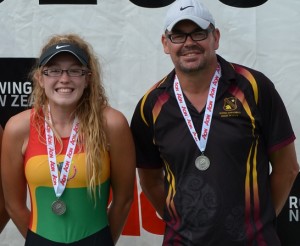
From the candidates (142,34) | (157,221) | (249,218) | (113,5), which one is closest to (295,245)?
(157,221)

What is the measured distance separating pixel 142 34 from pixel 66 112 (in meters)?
0.79

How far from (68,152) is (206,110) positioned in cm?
50

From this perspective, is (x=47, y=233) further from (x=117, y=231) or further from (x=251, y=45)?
(x=251, y=45)

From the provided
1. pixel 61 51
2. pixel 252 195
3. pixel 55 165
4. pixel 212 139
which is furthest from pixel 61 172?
pixel 252 195

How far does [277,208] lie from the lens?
2.26 meters

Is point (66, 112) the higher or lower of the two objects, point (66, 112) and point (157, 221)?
the higher

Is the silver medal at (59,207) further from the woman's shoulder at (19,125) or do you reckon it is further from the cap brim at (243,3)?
the cap brim at (243,3)

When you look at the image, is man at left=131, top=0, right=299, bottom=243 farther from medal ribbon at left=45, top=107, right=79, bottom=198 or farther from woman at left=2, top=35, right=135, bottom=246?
medal ribbon at left=45, top=107, right=79, bottom=198

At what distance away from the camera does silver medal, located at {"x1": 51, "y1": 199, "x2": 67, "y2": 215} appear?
204 centimetres

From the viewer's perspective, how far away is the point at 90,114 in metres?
2.12

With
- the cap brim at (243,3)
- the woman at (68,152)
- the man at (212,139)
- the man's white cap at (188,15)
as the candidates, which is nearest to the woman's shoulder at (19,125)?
the woman at (68,152)

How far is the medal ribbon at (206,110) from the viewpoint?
199cm

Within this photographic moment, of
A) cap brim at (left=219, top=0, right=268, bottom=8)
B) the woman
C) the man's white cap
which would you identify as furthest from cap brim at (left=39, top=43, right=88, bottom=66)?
cap brim at (left=219, top=0, right=268, bottom=8)

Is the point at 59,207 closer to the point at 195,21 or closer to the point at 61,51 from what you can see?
the point at 61,51
